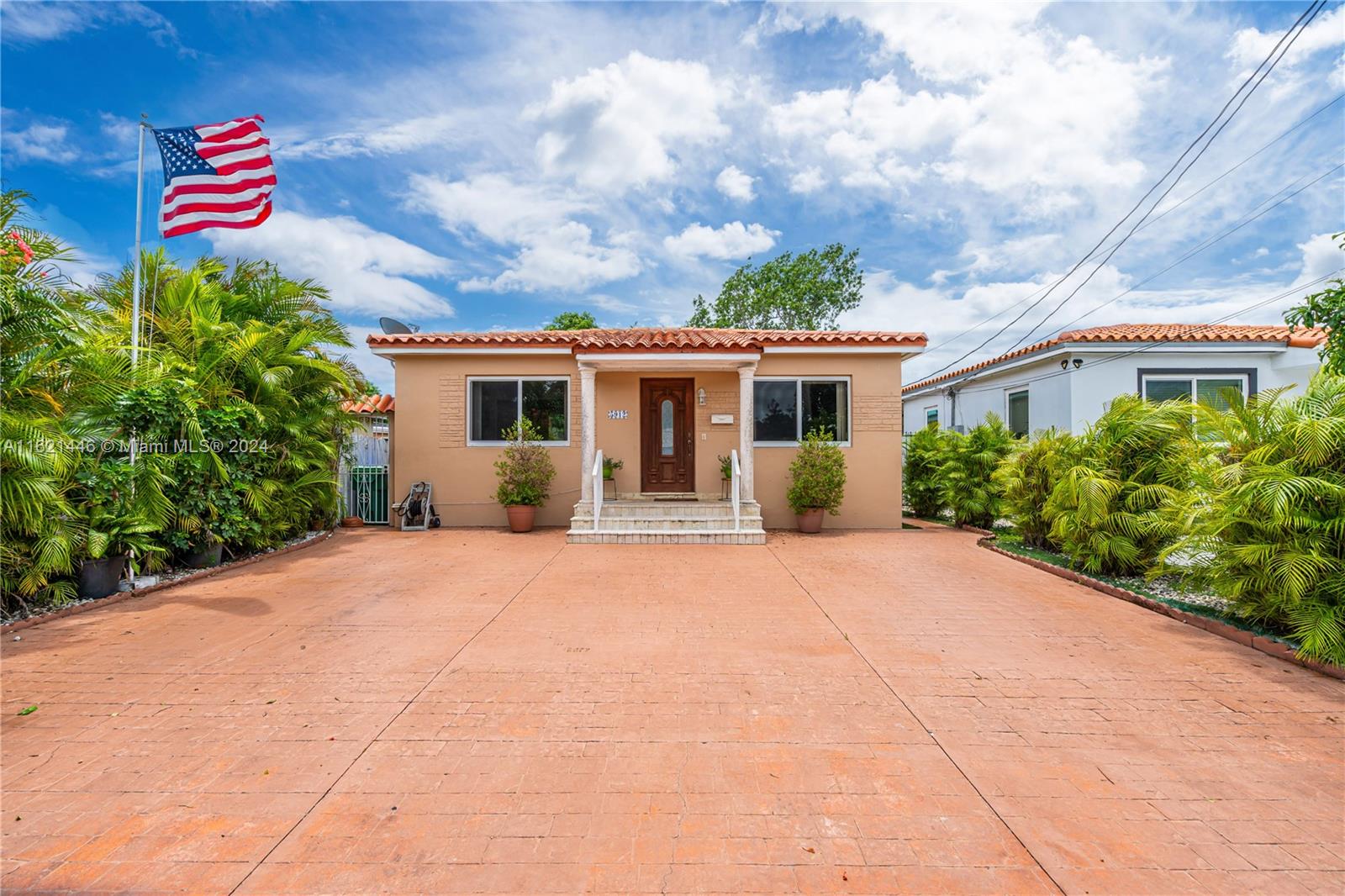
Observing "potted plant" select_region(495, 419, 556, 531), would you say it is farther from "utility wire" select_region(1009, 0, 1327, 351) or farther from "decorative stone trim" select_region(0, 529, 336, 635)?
"utility wire" select_region(1009, 0, 1327, 351)

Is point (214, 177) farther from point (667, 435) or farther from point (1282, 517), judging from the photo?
point (1282, 517)

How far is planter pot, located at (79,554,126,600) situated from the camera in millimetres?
5789

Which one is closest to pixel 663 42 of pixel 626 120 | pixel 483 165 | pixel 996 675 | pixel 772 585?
pixel 626 120

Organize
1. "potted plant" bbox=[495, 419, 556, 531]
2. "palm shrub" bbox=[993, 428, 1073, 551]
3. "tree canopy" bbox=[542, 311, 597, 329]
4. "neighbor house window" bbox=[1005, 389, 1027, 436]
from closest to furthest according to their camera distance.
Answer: "palm shrub" bbox=[993, 428, 1073, 551] → "potted plant" bbox=[495, 419, 556, 531] → "neighbor house window" bbox=[1005, 389, 1027, 436] → "tree canopy" bbox=[542, 311, 597, 329]

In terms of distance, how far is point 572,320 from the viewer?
3409 cm

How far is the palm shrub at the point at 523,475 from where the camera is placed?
33.4 feet

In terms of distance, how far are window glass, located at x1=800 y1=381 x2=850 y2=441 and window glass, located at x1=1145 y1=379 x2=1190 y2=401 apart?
6537mm

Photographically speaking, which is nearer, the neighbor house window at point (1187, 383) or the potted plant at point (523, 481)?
the potted plant at point (523, 481)

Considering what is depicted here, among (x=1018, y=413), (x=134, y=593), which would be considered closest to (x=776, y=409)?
(x=1018, y=413)

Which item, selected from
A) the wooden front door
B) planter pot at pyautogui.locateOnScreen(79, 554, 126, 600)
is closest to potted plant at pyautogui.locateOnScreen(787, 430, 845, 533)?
the wooden front door

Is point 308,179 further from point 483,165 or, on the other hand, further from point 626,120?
point 626,120

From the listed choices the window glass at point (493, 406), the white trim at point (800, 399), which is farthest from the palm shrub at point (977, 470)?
A: the window glass at point (493, 406)

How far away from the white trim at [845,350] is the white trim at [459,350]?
4119mm

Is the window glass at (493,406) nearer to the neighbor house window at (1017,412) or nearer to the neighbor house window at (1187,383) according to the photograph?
the neighbor house window at (1017,412)
